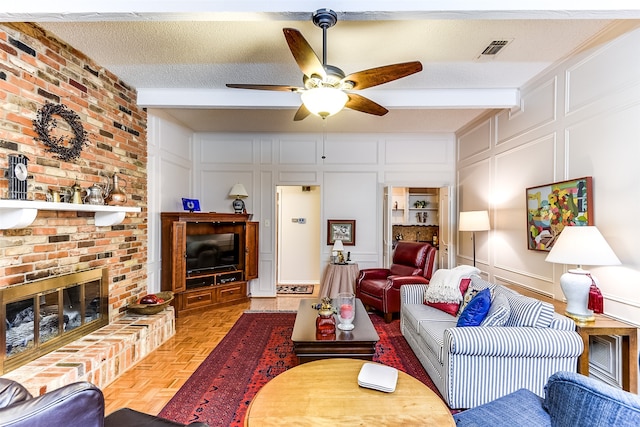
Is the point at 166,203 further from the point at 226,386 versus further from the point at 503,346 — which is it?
the point at 503,346

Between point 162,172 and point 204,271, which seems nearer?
point 162,172

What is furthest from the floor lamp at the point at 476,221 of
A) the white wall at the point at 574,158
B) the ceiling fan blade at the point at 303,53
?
the ceiling fan blade at the point at 303,53

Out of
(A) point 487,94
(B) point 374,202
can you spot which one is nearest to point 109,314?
(B) point 374,202

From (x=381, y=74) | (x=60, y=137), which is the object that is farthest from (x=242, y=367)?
(x=381, y=74)

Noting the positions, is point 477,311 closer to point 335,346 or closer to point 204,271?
point 335,346

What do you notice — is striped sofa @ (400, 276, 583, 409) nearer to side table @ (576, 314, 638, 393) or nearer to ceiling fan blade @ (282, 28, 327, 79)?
side table @ (576, 314, 638, 393)

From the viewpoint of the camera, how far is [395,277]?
4.05 m

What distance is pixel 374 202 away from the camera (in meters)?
5.29

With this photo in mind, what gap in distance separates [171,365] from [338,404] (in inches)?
78.8

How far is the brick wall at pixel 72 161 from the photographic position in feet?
6.94

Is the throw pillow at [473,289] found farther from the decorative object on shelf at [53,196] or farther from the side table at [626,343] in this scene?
the decorative object on shelf at [53,196]

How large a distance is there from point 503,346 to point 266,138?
14.8 ft

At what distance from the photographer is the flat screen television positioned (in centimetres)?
442

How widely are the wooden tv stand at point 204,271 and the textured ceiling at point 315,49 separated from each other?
61.8 inches
